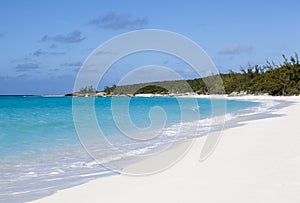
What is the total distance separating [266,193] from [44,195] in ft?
10.1

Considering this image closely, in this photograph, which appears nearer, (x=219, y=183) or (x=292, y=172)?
(x=219, y=183)

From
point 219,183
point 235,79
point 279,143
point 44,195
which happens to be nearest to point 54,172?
point 44,195

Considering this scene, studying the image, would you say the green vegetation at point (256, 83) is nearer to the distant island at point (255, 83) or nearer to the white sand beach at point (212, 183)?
A: the distant island at point (255, 83)

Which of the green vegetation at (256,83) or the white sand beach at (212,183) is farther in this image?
the green vegetation at (256,83)

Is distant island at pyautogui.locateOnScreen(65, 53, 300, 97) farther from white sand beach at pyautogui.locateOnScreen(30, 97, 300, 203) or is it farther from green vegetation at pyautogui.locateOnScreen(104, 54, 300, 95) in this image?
white sand beach at pyautogui.locateOnScreen(30, 97, 300, 203)

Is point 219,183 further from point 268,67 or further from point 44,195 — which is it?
point 268,67

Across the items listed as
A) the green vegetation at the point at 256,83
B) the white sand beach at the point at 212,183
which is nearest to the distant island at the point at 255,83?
the green vegetation at the point at 256,83

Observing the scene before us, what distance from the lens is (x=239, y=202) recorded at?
466cm

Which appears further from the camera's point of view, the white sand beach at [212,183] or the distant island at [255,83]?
the distant island at [255,83]

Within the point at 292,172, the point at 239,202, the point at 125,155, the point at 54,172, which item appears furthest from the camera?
the point at 125,155

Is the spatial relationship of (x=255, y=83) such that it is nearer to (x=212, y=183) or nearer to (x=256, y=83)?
(x=256, y=83)

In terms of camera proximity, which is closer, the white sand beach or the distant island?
Result: the white sand beach

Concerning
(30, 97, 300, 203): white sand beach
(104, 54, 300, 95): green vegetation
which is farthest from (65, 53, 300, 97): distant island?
(30, 97, 300, 203): white sand beach

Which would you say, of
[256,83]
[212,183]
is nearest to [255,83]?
[256,83]
